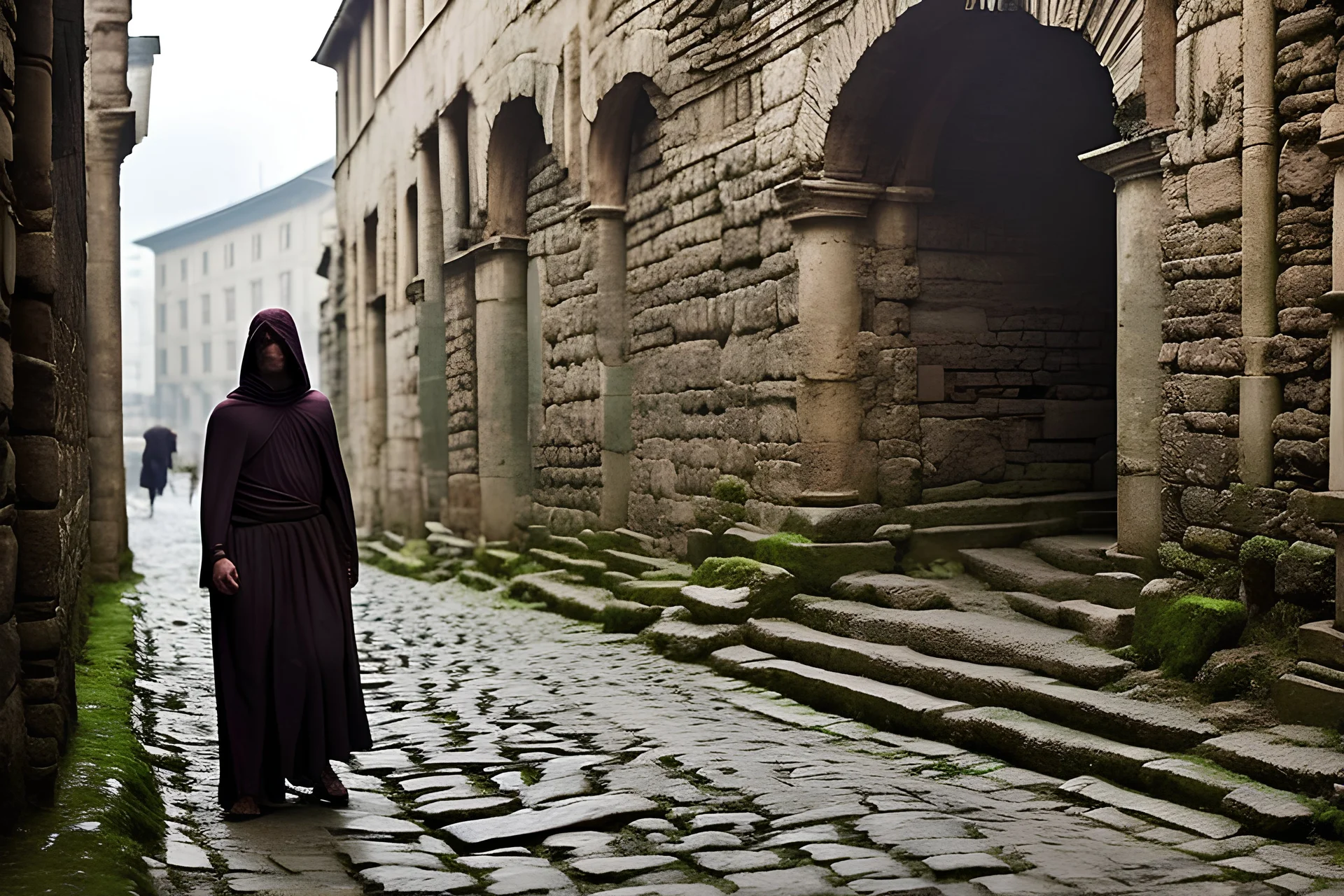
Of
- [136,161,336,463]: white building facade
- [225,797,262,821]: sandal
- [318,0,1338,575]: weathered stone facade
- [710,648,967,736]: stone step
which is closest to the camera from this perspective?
[225,797,262,821]: sandal

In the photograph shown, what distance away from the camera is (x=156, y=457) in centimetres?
2734

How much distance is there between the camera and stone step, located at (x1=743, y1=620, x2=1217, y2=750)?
521 centimetres

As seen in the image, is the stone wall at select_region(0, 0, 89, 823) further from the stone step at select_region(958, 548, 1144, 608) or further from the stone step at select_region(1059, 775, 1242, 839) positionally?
the stone step at select_region(958, 548, 1144, 608)

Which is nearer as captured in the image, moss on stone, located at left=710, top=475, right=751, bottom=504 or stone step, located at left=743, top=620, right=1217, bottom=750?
stone step, located at left=743, top=620, right=1217, bottom=750

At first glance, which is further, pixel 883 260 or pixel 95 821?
pixel 883 260

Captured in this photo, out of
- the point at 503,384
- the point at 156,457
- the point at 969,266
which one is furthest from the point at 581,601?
the point at 156,457

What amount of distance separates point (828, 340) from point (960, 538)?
4.77 feet

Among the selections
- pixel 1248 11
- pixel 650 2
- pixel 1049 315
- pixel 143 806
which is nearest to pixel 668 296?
pixel 650 2

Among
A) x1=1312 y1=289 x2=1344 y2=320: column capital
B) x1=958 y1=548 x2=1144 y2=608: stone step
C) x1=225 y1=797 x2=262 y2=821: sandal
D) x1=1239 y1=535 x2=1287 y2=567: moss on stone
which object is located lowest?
x1=225 y1=797 x2=262 y2=821: sandal

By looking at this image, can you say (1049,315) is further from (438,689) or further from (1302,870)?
(1302,870)

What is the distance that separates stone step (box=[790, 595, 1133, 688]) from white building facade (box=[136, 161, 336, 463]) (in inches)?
1724

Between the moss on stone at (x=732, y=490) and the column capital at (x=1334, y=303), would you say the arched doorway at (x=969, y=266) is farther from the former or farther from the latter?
the column capital at (x=1334, y=303)

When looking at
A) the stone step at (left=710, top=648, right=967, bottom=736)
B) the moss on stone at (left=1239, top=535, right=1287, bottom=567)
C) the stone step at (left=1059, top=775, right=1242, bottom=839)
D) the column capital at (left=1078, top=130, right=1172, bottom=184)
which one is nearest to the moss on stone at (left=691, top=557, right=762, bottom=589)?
the stone step at (left=710, top=648, right=967, bottom=736)

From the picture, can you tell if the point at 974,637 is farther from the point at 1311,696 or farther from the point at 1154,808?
the point at 1154,808
